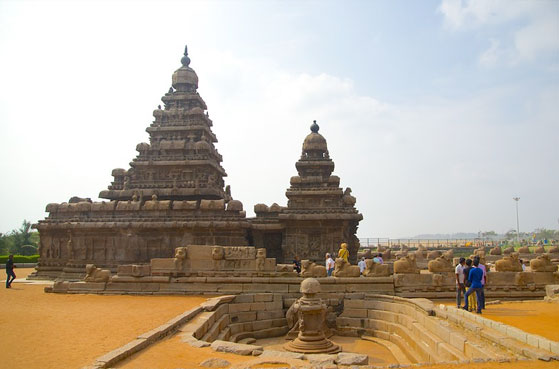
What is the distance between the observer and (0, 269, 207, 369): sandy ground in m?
8.55

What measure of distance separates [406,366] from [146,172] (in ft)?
79.7

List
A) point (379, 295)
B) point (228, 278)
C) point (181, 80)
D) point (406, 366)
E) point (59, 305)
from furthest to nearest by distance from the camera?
1. point (181, 80)
2. point (228, 278)
3. point (379, 295)
4. point (59, 305)
5. point (406, 366)

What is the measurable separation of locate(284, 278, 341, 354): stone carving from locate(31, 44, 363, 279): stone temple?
11.6 m

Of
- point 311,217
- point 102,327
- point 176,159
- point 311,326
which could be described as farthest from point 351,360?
point 176,159

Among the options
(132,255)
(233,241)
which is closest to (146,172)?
(132,255)

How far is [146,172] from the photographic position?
2888 cm

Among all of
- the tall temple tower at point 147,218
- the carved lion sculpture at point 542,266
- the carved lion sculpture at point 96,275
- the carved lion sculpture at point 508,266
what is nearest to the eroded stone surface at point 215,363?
the carved lion sculpture at point 96,275

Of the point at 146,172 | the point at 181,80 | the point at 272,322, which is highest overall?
the point at 181,80

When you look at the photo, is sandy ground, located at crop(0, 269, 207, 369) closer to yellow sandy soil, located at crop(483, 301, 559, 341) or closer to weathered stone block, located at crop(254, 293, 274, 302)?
weathered stone block, located at crop(254, 293, 274, 302)

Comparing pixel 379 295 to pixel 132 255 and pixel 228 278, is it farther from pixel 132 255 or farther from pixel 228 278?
pixel 132 255

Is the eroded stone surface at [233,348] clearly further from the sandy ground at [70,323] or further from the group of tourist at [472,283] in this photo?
the group of tourist at [472,283]

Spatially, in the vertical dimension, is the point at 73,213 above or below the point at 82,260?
above

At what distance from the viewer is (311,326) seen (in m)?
12.9

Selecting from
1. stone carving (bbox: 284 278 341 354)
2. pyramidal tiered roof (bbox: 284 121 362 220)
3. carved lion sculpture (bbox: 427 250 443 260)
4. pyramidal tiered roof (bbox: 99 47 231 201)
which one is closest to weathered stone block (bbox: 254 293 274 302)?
stone carving (bbox: 284 278 341 354)
